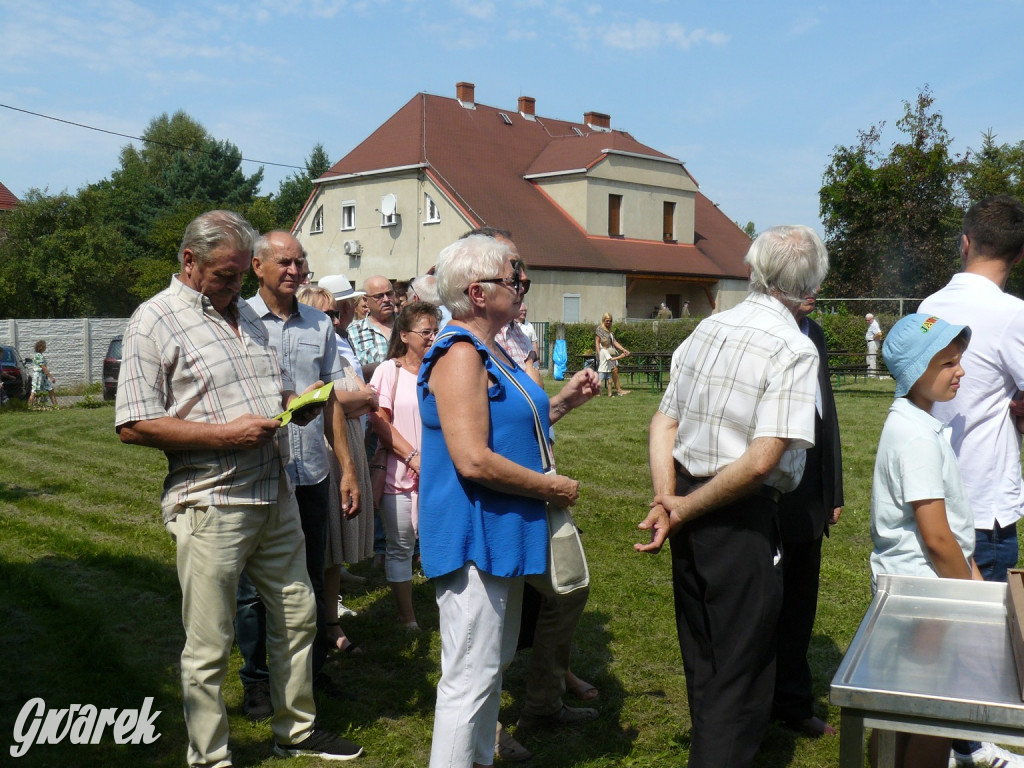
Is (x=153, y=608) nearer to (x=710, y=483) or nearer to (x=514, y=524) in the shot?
(x=514, y=524)

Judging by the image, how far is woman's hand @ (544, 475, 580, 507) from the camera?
10.2 feet

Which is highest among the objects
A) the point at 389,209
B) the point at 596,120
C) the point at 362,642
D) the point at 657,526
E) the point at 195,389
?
the point at 596,120

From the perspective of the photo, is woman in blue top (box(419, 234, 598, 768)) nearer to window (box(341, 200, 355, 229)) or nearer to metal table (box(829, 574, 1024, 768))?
metal table (box(829, 574, 1024, 768))

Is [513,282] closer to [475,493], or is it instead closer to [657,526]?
[475,493]

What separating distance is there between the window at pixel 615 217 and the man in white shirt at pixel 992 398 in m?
33.9

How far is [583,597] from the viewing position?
377 centimetres

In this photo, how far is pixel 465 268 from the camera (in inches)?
126

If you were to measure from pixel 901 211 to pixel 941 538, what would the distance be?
37.9m

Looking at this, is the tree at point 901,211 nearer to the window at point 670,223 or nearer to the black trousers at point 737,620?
the window at point 670,223

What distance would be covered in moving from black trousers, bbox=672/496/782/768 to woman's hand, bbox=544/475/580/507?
0.43 m

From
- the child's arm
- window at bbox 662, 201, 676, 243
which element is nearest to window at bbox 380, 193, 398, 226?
window at bbox 662, 201, 676, 243

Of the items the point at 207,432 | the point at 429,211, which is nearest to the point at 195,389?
the point at 207,432

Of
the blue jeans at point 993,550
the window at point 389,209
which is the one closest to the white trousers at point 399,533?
the blue jeans at point 993,550

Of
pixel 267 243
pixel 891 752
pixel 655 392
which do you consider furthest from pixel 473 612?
pixel 655 392
